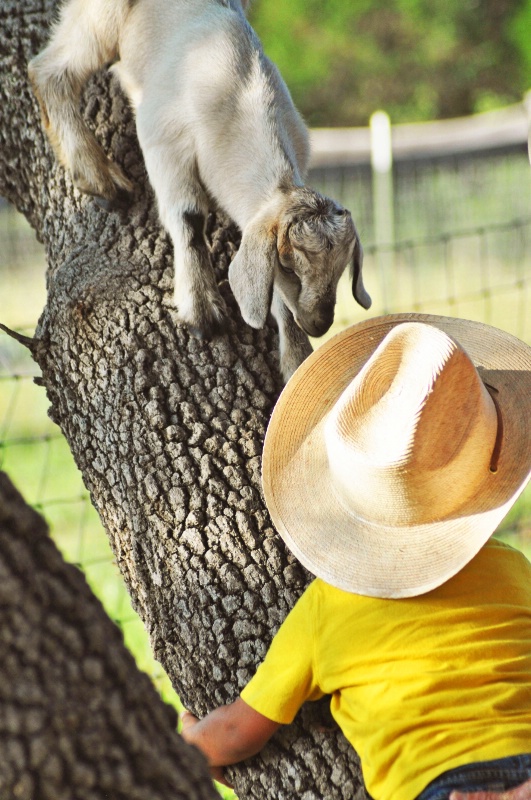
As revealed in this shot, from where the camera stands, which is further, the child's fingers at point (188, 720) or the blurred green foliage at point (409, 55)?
the blurred green foliage at point (409, 55)

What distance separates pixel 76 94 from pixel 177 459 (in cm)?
164

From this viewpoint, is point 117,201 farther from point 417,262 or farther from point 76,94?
point 417,262

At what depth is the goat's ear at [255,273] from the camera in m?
3.12

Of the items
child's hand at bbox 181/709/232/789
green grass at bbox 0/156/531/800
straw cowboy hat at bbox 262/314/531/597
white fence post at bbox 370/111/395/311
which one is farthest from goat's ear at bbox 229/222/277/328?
white fence post at bbox 370/111/395/311

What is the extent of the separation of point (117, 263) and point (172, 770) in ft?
5.71

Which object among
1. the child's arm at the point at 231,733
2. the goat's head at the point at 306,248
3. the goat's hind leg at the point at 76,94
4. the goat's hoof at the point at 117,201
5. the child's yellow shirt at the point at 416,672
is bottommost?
the child's arm at the point at 231,733

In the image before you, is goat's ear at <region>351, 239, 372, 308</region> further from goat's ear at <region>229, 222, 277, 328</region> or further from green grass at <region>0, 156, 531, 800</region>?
green grass at <region>0, 156, 531, 800</region>

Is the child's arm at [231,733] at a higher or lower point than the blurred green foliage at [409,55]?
higher

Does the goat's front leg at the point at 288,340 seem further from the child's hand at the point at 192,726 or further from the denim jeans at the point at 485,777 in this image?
the denim jeans at the point at 485,777

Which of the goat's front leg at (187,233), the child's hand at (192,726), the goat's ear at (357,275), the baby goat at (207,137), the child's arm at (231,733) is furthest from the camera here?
the goat's ear at (357,275)

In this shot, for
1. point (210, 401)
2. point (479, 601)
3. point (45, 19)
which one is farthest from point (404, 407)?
point (45, 19)

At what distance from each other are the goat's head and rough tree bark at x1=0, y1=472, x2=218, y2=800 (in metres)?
1.74

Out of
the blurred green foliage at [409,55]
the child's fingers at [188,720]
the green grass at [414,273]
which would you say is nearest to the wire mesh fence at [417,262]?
the green grass at [414,273]

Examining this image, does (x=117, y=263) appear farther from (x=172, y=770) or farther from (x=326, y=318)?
(x=172, y=770)
